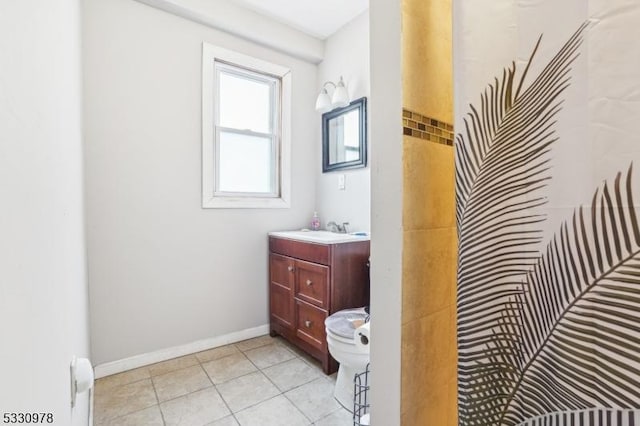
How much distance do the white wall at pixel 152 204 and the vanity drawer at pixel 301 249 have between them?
216 millimetres

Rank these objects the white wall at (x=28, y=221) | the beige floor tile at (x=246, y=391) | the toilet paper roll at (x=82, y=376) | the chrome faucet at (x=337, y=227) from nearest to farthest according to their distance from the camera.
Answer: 1. the white wall at (x=28, y=221)
2. the toilet paper roll at (x=82, y=376)
3. the beige floor tile at (x=246, y=391)
4. the chrome faucet at (x=337, y=227)

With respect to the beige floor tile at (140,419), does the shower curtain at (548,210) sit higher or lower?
higher

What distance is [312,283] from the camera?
79.2 inches

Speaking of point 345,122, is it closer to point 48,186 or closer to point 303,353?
point 303,353

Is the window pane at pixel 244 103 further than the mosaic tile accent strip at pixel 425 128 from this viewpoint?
Yes

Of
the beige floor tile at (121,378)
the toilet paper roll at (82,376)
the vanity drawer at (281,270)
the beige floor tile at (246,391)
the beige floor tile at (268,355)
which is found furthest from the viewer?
the vanity drawer at (281,270)

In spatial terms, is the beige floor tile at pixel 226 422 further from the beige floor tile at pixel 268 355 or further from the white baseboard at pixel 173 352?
the white baseboard at pixel 173 352

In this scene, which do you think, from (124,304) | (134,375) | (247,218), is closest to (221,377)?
(134,375)

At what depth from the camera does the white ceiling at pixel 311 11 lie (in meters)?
2.24

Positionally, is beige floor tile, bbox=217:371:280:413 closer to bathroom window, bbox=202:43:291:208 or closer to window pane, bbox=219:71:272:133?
bathroom window, bbox=202:43:291:208

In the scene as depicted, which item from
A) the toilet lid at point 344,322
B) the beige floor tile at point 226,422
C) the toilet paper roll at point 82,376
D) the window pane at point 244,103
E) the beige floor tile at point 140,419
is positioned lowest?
the beige floor tile at point 140,419

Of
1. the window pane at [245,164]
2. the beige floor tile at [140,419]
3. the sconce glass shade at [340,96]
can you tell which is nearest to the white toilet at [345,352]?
the beige floor tile at [140,419]

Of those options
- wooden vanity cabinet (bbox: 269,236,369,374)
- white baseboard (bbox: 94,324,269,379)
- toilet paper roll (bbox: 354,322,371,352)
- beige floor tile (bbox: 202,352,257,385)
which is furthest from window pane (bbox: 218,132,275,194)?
toilet paper roll (bbox: 354,322,371,352)

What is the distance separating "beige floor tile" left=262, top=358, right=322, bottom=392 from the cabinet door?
0.28 meters
